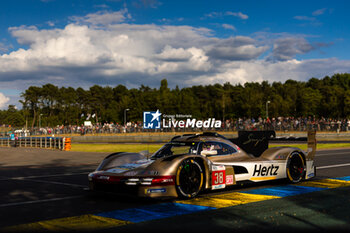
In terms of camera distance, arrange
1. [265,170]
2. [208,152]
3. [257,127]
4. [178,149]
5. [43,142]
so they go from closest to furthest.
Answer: [208,152] < [178,149] < [265,170] < [43,142] < [257,127]

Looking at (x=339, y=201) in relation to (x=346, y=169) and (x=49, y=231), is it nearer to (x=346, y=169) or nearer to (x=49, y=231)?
(x=49, y=231)

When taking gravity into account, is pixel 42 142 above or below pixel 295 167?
below

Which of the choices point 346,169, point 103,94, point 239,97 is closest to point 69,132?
point 239,97

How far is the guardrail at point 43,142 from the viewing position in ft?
102

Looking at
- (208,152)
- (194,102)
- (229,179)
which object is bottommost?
(229,179)

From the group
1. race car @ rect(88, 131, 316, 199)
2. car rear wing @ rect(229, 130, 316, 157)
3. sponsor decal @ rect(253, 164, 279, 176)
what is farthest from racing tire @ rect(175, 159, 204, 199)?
car rear wing @ rect(229, 130, 316, 157)

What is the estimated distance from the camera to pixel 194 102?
96125 millimetres

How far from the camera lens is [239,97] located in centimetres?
8850

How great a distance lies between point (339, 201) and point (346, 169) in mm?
6643

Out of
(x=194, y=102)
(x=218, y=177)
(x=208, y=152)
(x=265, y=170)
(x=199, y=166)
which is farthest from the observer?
(x=194, y=102)

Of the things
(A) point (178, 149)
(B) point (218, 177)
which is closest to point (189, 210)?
(B) point (218, 177)

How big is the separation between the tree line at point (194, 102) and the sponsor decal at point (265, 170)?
6351 centimetres

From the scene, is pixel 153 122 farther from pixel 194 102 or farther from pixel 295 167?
pixel 194 102

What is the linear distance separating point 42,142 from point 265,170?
30.0m
